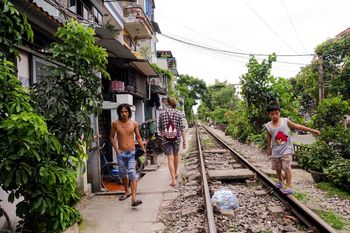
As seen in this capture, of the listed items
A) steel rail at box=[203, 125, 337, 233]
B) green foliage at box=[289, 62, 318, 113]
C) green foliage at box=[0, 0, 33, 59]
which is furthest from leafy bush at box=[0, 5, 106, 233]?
green foliage at box=[289, 62, 318, 113]

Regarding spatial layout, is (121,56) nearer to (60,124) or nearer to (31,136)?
(60,124)

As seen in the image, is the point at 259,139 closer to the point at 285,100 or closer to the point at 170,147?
the point at 285,100

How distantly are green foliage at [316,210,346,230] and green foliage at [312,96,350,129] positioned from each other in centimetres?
451

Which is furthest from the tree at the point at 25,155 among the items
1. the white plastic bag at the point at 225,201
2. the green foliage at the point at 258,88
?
the green foliage at the point at 258,88

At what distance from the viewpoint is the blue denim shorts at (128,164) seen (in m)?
6.37

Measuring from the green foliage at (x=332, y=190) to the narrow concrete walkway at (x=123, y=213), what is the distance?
3294 mm

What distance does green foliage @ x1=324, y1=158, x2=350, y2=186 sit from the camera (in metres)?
7.26

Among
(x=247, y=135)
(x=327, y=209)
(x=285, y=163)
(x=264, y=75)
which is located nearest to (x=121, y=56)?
(x=285, y=163)

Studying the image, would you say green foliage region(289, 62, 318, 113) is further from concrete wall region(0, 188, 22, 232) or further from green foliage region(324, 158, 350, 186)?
concrete wall region(0, 188, 22, 232)

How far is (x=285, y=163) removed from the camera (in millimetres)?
6453

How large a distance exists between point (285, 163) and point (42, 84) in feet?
14.7

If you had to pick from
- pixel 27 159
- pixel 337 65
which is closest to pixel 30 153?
pixel 27 159

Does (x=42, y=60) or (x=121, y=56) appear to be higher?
(x=121, y=56)

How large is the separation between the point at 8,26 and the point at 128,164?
3506 mm
